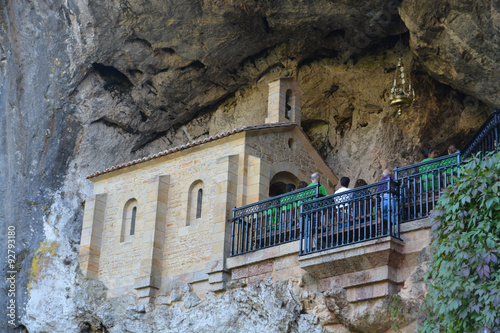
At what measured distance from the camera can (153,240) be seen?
17.8m

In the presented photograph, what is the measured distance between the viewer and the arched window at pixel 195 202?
58.1 ft

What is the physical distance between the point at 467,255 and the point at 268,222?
5147 mm

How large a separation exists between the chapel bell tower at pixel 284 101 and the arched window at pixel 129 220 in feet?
12.5

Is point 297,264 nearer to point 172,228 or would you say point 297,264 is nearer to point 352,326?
point 352,326

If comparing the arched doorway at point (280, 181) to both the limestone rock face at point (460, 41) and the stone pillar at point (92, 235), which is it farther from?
the stone pillar at point (92, 235)

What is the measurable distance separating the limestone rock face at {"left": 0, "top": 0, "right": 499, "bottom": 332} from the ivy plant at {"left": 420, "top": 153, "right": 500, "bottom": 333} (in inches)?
236

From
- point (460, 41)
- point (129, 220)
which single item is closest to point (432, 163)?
point (460, 41)

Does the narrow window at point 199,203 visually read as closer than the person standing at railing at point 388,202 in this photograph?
No

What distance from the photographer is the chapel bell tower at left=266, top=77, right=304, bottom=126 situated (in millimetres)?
19156

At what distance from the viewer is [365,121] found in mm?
21016

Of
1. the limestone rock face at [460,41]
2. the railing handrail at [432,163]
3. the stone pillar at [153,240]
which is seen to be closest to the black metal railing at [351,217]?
the railing handrail at [432,163]

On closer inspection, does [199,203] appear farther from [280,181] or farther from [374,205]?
[374,205]

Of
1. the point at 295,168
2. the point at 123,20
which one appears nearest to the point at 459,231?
the point at 295,168

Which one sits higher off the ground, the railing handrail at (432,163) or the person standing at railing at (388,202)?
the railing handrail at (432,163)
